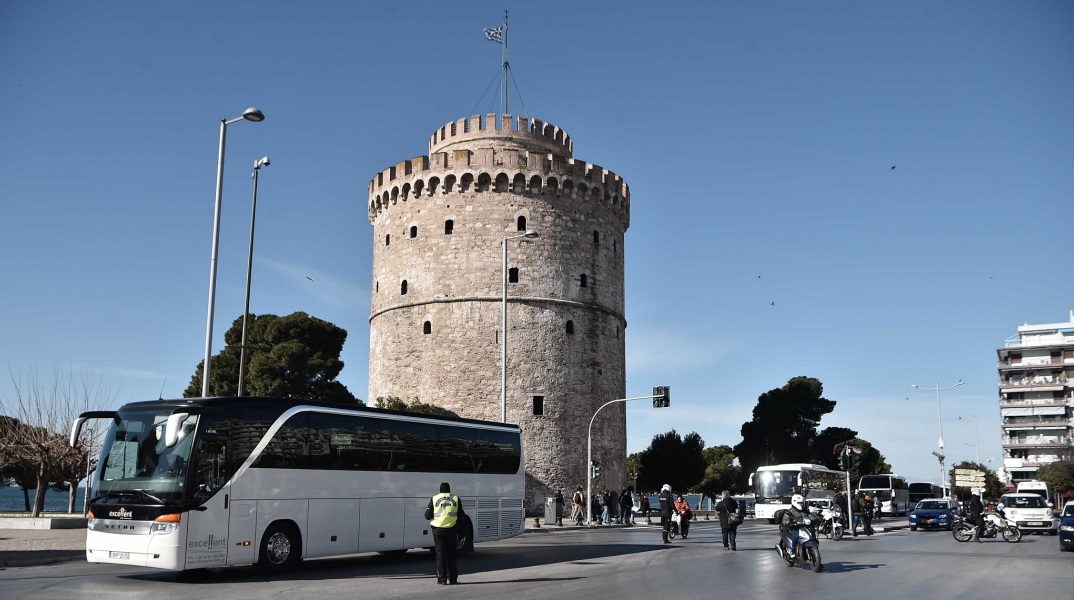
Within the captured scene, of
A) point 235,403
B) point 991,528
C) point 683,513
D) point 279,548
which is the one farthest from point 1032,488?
point 235,403

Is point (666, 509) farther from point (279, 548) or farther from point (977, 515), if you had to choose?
point (279, 548)

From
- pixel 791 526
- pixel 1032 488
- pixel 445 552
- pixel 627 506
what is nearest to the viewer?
pixel 445 552

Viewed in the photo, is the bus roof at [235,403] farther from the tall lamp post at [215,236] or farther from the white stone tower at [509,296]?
the white stone tower at [509,296]

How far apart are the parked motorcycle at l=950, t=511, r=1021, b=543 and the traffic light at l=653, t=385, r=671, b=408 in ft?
35.1

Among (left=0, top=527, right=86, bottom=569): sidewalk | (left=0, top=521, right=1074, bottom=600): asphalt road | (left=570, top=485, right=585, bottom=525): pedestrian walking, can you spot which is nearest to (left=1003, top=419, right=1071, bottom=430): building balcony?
(left=570, top=485, right=585, bottom=525): pedestrian walking

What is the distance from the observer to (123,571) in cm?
1372

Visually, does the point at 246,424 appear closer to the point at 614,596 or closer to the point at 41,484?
the point at 614,596

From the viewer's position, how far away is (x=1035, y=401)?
277 ft

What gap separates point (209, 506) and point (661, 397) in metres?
21.4

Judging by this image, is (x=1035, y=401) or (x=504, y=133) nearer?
(x=504, y=133)

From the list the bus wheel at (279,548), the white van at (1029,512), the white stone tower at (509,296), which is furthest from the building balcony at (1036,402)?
the bus wheel at (279,548)

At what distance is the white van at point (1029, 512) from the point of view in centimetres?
2639

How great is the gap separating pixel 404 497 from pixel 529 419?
21.8m

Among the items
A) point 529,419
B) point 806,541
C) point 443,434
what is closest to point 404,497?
point 443,434
